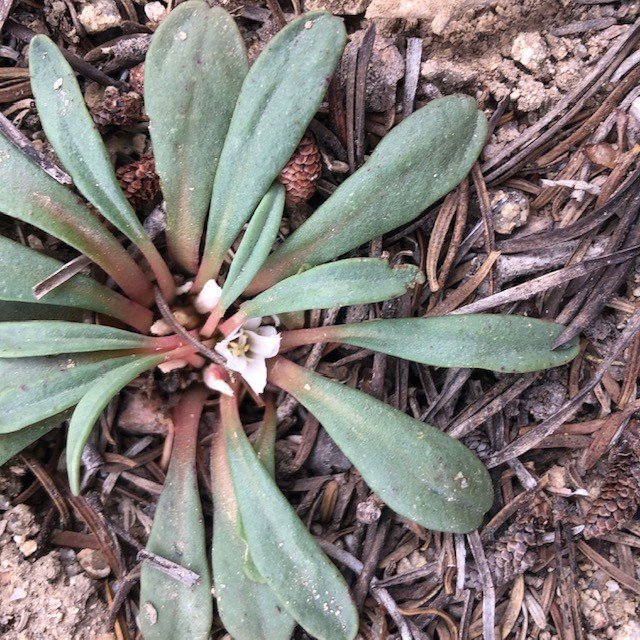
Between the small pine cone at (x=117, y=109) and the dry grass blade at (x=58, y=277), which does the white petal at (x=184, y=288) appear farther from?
the small pine cone at (x=117, y=109)

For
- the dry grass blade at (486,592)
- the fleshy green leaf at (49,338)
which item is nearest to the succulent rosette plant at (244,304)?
the fleshy green leaf at (49,338)

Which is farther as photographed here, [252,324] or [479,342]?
[252,324]

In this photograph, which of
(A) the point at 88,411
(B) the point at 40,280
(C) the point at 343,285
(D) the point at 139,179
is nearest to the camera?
(A) the point at 88,411

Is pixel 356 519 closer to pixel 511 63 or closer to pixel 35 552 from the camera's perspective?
pixel 35 552

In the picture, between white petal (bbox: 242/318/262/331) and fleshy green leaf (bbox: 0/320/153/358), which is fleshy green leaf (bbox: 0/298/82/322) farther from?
white petal (bbox: 242/318/262/331)

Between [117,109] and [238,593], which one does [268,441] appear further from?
[117,109]

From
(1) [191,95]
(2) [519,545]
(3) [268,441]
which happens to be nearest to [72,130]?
(1) [191,95]

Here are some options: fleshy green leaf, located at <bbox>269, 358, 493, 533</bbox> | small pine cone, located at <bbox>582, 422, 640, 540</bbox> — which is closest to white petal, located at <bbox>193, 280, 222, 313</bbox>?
fleshy green leaf, located at <bbox>269, 358, 493, 533</bbox>
